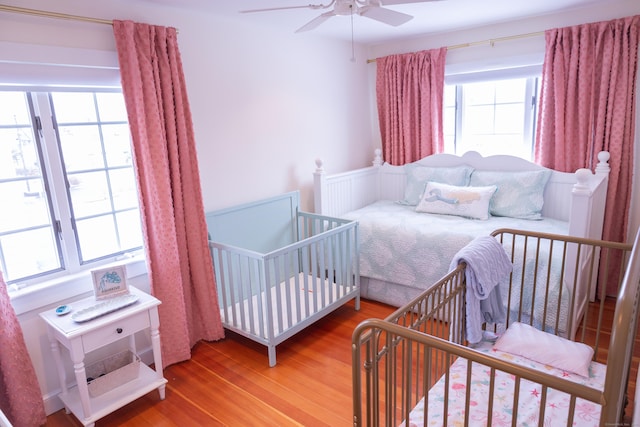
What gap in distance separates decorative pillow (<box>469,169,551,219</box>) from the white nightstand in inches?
104

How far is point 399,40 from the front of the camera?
386cm

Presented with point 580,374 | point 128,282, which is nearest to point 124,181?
point 128,282

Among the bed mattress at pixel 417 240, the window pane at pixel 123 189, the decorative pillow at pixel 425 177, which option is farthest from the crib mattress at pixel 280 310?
the decorative pillow at pixel 425 177

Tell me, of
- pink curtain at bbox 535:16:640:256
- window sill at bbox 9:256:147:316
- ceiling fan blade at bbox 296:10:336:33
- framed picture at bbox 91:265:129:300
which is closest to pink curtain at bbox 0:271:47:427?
window sill at bbox 9:256:147:316

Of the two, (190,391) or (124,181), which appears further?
(124,181)

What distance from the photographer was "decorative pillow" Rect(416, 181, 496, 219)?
3201mm

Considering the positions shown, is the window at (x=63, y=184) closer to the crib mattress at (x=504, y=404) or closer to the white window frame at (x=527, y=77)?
the crib mattress at (x=504, y=404)

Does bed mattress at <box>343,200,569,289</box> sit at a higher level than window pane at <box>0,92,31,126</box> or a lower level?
lower

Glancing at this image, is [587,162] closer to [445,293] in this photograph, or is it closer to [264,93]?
[445,293]

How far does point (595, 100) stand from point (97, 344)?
141 inches

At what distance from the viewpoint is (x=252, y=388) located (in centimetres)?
228

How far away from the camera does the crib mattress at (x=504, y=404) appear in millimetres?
1436

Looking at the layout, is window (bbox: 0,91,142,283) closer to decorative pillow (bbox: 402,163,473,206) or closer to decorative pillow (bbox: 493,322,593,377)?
decorative pillow (bbox: 493,322,593,377)

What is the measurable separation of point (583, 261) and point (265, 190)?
2.20 metres
